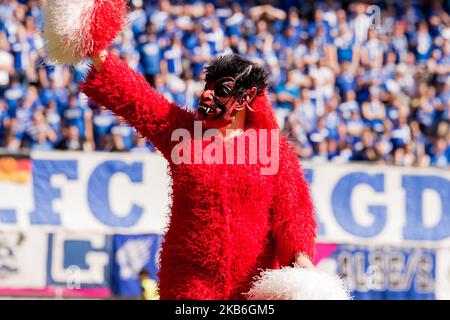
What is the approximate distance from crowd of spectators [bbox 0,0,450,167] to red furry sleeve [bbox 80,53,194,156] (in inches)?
295

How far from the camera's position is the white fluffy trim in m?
4.58

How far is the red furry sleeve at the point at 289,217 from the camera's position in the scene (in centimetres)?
471

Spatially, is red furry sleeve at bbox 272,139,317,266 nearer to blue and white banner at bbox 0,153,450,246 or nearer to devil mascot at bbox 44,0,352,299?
devil mascot at bbox 44,0,352,299

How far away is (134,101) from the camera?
4.66m

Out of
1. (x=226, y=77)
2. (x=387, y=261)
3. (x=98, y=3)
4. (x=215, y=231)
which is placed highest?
(x=98, y=3)

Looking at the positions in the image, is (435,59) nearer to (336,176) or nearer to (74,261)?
(336,176)

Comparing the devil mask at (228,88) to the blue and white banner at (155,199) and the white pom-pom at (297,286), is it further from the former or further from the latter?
the blue and white banner at (155,199)

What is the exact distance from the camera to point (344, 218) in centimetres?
1148

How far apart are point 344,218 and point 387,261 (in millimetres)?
635

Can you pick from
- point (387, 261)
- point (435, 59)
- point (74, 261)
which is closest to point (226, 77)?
point (74, 261)

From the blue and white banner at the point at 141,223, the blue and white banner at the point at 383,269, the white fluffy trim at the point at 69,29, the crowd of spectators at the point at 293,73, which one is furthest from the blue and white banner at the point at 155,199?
the white fluffy trim at the point at 69,29

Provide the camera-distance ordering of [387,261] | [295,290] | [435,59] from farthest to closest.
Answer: [435,59] < [387,261] < [295,290]

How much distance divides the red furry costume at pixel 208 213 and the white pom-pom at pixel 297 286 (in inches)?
6.1

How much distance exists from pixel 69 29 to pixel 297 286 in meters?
1.43
